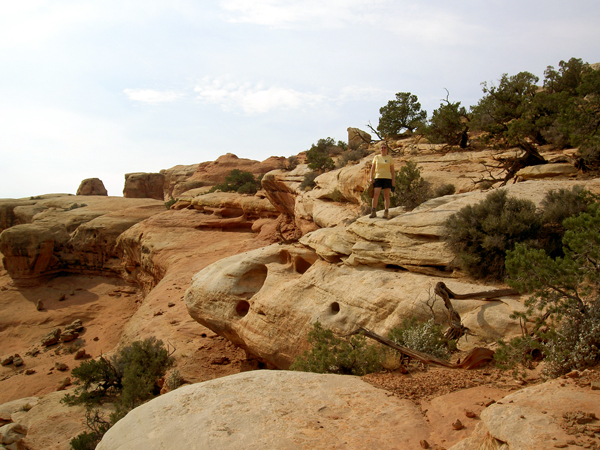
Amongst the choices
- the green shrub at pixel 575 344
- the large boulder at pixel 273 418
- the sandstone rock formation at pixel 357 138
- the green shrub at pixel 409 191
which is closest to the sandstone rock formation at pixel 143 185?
the sandstone rock formation at pixel 357 138

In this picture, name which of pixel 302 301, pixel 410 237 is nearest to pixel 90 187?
pixel 302 301

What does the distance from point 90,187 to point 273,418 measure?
43.4 meters

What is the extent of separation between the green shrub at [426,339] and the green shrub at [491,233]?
5.25 ft

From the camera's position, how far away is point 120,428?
12.2 ft

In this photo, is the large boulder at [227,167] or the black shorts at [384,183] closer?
the black shorts at [384,183]

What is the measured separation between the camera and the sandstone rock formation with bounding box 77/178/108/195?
1590 inches

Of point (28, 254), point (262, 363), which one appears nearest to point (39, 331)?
point (28, 254)

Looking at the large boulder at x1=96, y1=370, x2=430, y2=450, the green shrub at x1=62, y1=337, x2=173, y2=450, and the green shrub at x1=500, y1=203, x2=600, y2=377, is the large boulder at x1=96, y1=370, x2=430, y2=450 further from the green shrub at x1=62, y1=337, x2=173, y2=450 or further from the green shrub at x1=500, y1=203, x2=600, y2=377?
the green shrub at x1=62, y1=337, x2=173, y2=450

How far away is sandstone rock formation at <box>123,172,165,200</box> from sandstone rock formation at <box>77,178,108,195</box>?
3127mm

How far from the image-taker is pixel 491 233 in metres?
6.49

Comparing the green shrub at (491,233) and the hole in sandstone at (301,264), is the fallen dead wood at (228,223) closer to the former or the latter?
the hole in sandstone at (301,264)

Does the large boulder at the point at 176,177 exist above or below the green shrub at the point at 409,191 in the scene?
above

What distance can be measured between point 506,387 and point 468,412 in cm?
79

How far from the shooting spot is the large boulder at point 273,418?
10.7 feet
